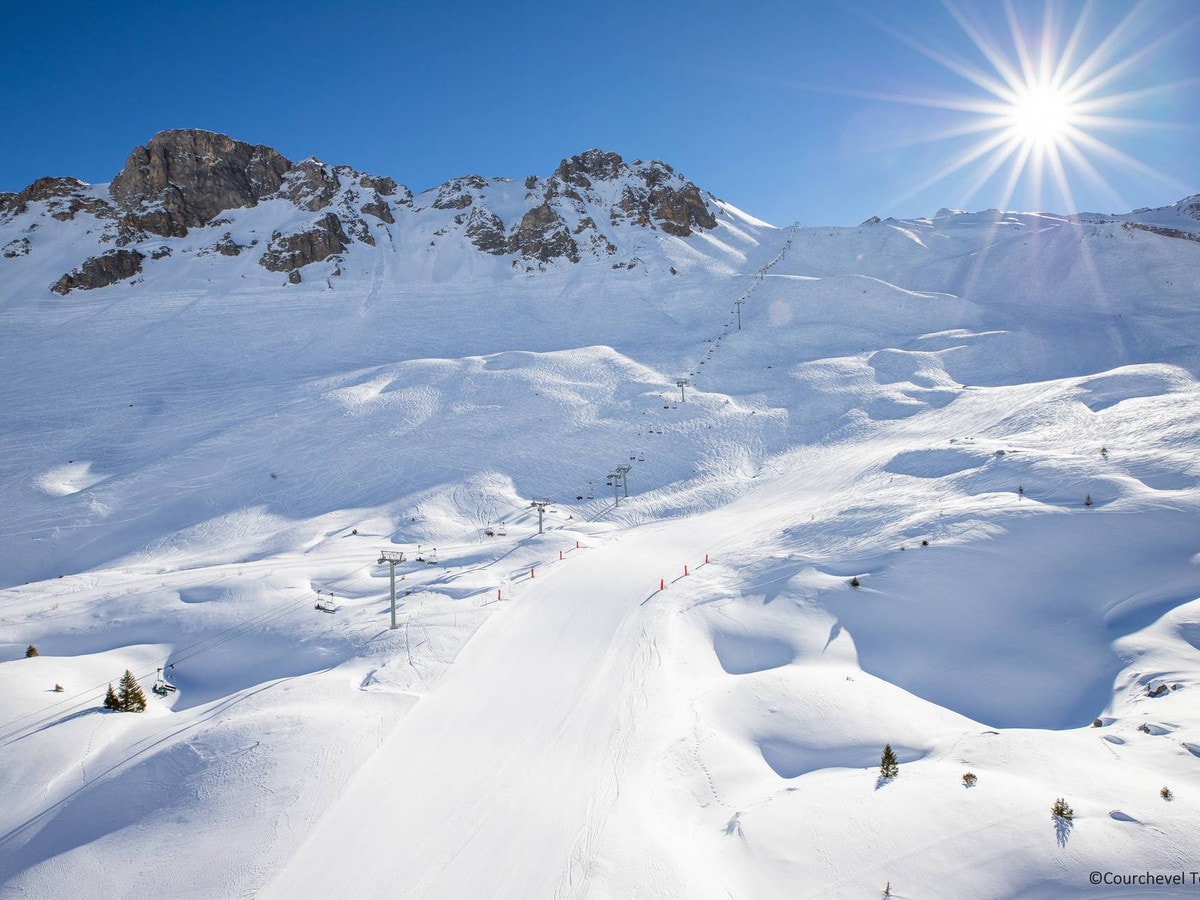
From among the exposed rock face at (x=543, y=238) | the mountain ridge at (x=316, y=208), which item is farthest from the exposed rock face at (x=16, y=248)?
the exposed rock face at (x=543, y=238)

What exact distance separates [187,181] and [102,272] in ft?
92.6

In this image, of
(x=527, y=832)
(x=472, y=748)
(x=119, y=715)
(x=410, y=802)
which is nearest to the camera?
(x=527, y=832)

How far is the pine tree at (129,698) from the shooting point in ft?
50.3

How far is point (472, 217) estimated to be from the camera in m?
103

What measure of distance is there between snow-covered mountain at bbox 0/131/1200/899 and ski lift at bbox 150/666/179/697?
337mm

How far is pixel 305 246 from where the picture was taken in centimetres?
8594

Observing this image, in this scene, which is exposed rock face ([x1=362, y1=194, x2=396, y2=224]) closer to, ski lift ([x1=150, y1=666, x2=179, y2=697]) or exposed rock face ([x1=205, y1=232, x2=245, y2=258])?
exposed rock face ([x1=205, y1=232, x2=245, y2=258])

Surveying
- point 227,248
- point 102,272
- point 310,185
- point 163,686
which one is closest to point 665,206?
point 310,185

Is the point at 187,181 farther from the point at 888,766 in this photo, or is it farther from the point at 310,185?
the point at 888,766

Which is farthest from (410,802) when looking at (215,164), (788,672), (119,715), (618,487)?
(215,164)

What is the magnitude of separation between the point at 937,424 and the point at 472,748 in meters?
41.3

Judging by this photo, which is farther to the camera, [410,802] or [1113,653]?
[1113,653]

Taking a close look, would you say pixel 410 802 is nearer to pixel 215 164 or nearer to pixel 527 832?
Result: pixel 527 832

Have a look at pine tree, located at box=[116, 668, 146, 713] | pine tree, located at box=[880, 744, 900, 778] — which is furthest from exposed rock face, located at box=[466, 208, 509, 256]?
pine tree, located at box=[880, 744, 900, 778]
